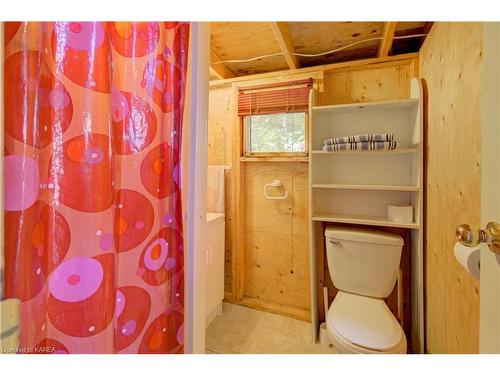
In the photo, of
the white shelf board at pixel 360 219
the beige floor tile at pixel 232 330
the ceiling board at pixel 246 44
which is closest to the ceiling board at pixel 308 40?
the ceiling board at pixel 246 44

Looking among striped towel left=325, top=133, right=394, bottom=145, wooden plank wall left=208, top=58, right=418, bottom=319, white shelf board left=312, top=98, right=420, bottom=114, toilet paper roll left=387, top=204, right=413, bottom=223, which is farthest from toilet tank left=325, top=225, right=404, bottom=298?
white shelf board left=312, top=98, right=420, bottom=114

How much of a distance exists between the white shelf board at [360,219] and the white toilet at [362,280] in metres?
0.07

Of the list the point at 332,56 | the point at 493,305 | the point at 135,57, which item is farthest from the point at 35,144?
the point at 332,56

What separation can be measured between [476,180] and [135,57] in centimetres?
130

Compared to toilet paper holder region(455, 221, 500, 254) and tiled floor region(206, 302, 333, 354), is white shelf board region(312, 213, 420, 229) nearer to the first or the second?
tiled floor region(206, 302, 333, 354)

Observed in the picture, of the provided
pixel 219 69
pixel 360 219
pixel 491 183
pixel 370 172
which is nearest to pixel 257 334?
pixel 360 219

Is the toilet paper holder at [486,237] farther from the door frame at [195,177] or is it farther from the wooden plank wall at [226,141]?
the wooden plank wall at [226,141]

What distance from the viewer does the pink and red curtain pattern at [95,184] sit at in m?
0.49

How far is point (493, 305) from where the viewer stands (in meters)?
0.47

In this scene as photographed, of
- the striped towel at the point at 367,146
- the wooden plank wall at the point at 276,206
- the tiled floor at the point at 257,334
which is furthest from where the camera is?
the wooden plank wall at the point at 276,206

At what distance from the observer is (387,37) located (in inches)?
52.7

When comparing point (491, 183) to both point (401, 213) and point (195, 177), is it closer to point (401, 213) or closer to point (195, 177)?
point (195, 177)

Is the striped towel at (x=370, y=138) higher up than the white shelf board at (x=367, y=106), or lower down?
lower down

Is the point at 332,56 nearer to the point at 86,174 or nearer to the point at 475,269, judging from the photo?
the point at 475,269
